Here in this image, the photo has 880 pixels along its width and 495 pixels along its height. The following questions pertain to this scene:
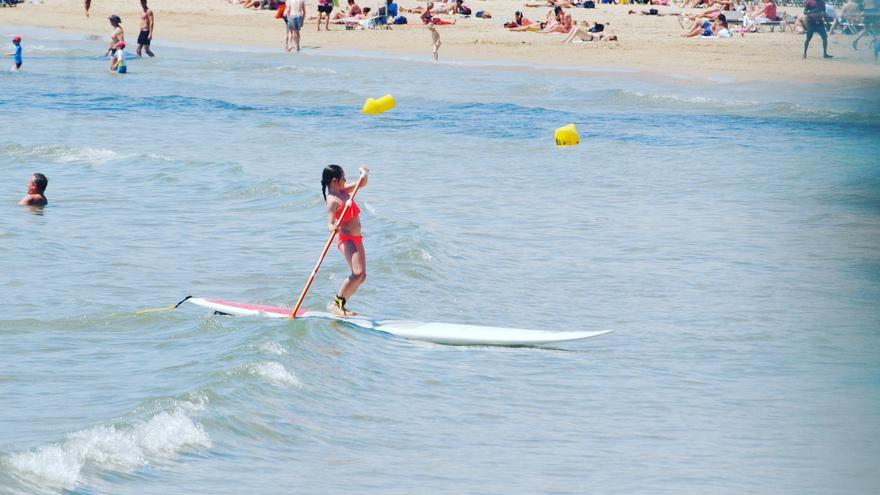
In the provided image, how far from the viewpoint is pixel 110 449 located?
26.1 feet

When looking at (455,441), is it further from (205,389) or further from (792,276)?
(792,276)

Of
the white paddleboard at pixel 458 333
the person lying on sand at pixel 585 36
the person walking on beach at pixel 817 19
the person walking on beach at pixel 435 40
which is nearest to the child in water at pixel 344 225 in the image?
the white paddleboard at pixel 458 333

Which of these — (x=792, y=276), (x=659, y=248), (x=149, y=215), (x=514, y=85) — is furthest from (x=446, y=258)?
(x=514, y=85)

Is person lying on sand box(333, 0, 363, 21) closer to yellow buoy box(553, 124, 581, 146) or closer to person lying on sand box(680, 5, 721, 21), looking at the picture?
person lying on sand box(680, 5, 721, 21)

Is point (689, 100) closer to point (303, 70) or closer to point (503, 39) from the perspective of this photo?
point (303, 70)

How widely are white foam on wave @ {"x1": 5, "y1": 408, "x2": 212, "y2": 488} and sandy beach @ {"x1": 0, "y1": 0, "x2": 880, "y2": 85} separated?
20.6 m

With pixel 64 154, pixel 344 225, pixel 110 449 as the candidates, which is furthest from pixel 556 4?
pixel 110 449

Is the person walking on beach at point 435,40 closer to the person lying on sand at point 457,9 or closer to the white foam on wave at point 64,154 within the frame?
the person lying on sand at point 457,9

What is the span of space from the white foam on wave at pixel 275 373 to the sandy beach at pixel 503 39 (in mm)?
19032

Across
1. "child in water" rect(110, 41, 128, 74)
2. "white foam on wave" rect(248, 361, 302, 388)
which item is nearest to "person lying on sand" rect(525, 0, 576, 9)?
"child in water" rect(110, 41, 128, 74)

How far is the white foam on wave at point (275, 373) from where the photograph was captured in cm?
970

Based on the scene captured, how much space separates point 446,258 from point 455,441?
6.42 m

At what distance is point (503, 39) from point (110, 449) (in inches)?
1428

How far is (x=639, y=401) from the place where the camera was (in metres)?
9.35
